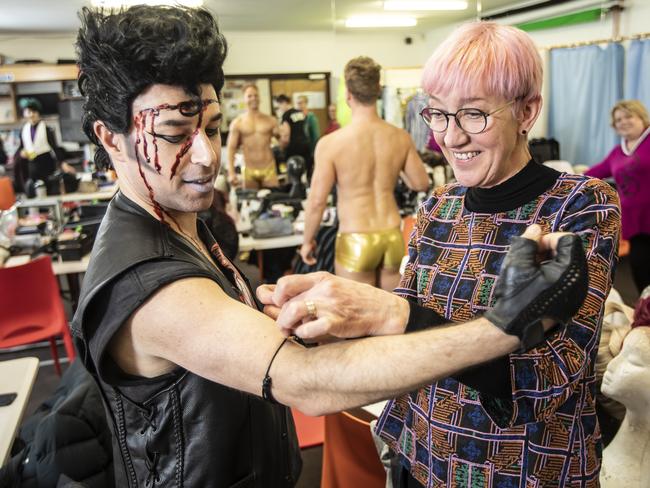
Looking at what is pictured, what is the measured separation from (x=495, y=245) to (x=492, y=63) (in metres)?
0.36

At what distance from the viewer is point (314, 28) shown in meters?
9.88

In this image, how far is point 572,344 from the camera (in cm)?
95

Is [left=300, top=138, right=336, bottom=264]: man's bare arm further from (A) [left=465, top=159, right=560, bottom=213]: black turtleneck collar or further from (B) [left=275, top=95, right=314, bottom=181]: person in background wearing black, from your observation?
(B) [left=275, top=95, right=314, bottom=181]: person in background wearing black

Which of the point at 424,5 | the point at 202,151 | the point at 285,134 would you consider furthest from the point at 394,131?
the point at 285,134

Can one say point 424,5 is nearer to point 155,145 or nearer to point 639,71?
point 639,71

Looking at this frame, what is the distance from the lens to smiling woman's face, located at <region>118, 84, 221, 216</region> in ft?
3.06

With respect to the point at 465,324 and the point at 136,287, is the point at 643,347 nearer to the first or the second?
the point at 465,324

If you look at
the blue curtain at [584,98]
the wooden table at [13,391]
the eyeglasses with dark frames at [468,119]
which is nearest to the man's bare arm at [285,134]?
the blue curtain at [584,98]

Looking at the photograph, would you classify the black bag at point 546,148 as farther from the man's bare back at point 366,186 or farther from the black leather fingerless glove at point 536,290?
the black leather fingerless glove at point 536,290

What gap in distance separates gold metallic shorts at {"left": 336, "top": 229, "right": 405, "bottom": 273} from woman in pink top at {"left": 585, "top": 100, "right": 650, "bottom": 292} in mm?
1634

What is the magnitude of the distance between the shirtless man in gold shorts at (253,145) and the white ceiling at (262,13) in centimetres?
137

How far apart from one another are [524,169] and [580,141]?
6240 millimetres

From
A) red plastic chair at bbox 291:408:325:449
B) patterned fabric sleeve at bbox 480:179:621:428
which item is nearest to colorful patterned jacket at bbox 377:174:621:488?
patterned fabric sleeve at bbox 480:179:621:428

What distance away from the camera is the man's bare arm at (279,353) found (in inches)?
29.7
